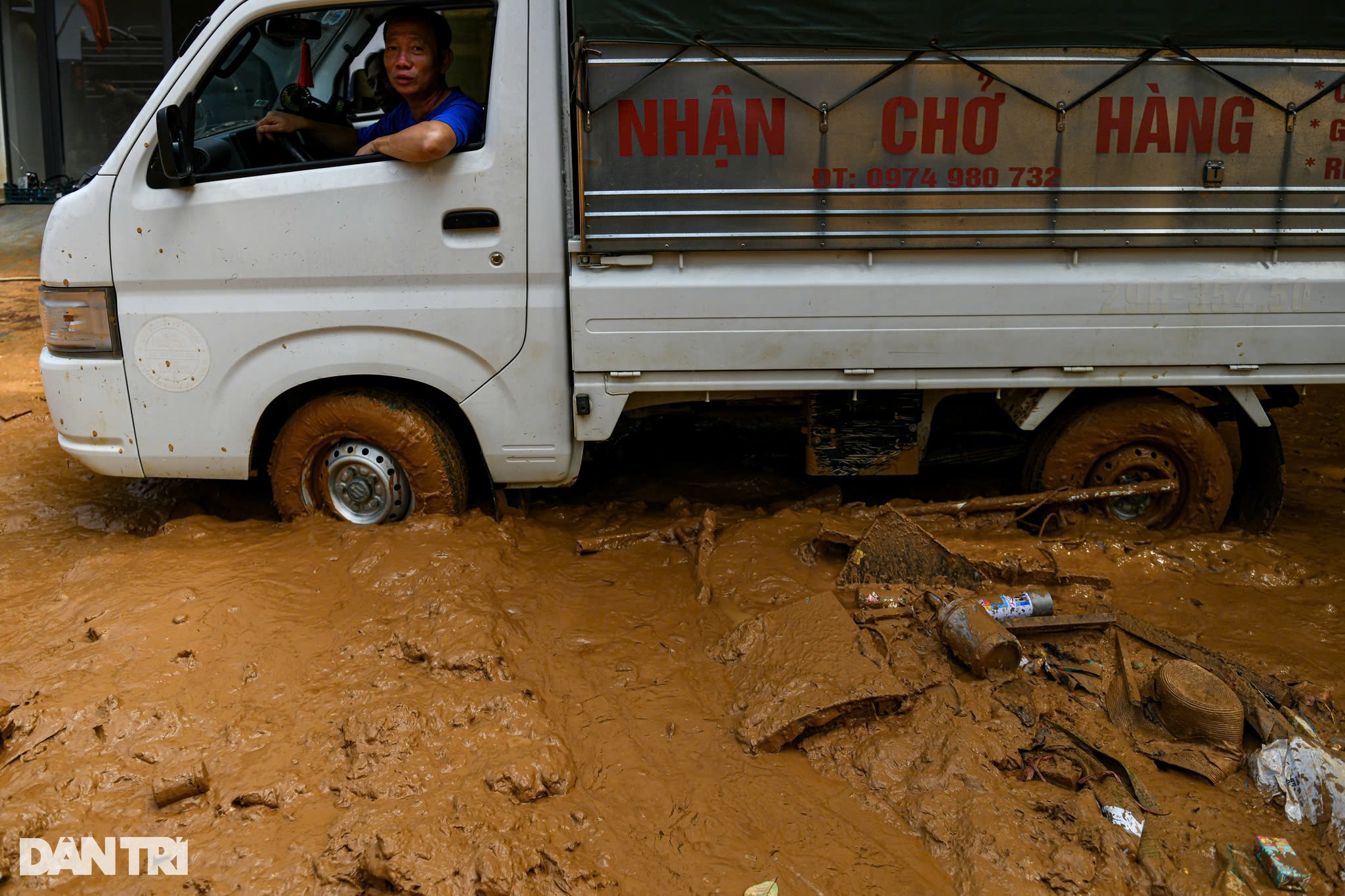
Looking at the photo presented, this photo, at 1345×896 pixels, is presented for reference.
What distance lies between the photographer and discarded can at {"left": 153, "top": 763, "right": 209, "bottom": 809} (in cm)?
255

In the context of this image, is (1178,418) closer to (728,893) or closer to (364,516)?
(728,893)

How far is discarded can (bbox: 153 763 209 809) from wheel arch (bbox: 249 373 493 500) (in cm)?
164

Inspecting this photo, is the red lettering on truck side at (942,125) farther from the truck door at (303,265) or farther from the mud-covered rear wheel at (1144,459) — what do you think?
the truck door at (303,265)

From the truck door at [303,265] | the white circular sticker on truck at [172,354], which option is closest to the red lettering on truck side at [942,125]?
Result: the truck door at [303,265]

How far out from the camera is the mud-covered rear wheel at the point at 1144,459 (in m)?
4.02

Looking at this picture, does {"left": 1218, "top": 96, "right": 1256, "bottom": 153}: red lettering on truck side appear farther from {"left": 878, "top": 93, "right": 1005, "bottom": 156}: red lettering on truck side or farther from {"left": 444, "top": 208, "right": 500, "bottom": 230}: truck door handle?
{"left": 444, "top": 208, "right": 500, "bottom": 230}: truck door handle

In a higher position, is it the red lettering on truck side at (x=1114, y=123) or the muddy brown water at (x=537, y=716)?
the red lettering on truck side at (x=1114, y=123)

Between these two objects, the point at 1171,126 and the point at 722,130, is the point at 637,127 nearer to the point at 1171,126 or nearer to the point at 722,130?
the point at 722,130

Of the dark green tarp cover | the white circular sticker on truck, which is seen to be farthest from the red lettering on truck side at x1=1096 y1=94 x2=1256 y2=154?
the white circular sticker on truck

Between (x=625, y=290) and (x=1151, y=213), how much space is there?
2.12 m

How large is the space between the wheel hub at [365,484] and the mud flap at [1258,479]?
3761 millimetres

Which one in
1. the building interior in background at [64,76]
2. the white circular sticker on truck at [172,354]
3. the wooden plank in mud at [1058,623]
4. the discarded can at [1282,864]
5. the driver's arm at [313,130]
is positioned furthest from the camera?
Answer: the building interior in background at [64,76]

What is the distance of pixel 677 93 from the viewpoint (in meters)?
3.48

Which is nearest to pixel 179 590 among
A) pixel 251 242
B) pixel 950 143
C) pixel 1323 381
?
pixel 251 242
